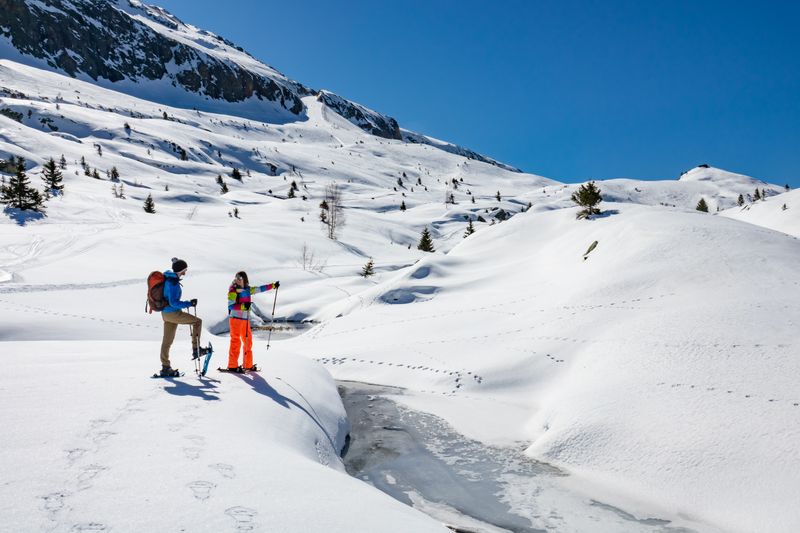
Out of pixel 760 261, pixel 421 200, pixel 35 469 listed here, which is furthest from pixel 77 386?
pixel 421 200

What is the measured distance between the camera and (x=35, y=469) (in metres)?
3.78

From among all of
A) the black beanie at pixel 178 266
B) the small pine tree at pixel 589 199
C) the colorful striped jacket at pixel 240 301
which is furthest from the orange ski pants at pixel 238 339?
the small pine tree at pixel 589 199

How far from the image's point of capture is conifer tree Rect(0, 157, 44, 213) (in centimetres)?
3722

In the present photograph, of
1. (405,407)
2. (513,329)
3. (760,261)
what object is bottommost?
(405,407)

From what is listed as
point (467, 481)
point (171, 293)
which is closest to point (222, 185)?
point (171, 293)

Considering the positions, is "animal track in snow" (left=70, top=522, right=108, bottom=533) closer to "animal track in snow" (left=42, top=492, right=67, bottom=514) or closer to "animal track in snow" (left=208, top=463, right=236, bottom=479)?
"animal track in snow" (left=42, top=492, right=67, bottom=514)

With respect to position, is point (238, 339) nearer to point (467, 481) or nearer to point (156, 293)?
point (156, 293)

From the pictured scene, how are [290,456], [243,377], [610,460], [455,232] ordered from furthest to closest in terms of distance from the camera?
1. [455,232]
2. [243,377]
3. [610,460]
4. [290,456]

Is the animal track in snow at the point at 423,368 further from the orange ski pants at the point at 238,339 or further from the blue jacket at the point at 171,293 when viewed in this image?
the blue jacket at the point at 171,293

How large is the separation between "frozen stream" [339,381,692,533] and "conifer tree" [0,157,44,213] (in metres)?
41.1

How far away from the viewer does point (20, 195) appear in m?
37.7

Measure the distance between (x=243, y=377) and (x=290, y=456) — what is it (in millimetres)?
4125

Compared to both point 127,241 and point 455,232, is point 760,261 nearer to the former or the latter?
point 127,241

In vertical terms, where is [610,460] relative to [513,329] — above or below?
below
